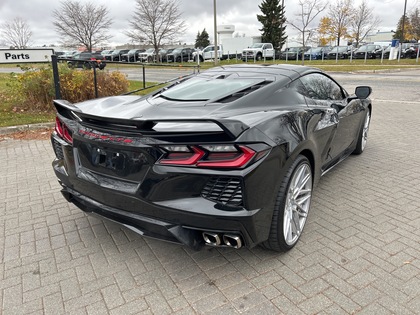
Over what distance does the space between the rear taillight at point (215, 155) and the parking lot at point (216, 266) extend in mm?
797

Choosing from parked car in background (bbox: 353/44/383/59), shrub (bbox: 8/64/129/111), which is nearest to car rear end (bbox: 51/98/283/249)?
shrub (bbox: 8/64/129/111)

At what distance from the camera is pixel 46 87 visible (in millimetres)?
8406

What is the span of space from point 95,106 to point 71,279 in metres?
1.42

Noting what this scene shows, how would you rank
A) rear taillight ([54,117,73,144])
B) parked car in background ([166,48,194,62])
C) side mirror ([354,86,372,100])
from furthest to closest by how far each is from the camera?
parked car in background ([166,48,194,62])
side mirror ([354,86,372,100])
rear taillight ([54,117,73,144])

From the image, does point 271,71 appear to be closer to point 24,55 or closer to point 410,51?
point 24,55

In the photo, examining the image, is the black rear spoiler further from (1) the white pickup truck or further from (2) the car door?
(1) the white pickup truck

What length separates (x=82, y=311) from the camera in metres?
2.21

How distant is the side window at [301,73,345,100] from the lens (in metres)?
3.51

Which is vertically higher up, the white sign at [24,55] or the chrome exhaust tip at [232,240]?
the white sign at [24,55]

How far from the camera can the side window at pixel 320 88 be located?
3514 millimetres

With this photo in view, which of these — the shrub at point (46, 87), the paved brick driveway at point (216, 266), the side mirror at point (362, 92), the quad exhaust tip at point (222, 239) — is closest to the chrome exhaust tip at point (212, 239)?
the quad exhaust tip at point (222, 239)

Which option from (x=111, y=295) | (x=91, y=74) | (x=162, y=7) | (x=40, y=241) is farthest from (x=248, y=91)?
(x=162, y=7)

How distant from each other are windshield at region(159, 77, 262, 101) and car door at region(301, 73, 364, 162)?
0.69 m

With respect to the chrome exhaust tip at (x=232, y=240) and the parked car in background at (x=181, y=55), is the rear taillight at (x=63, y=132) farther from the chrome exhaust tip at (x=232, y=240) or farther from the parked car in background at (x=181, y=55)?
the parked car in background at (x=181, y=55)
